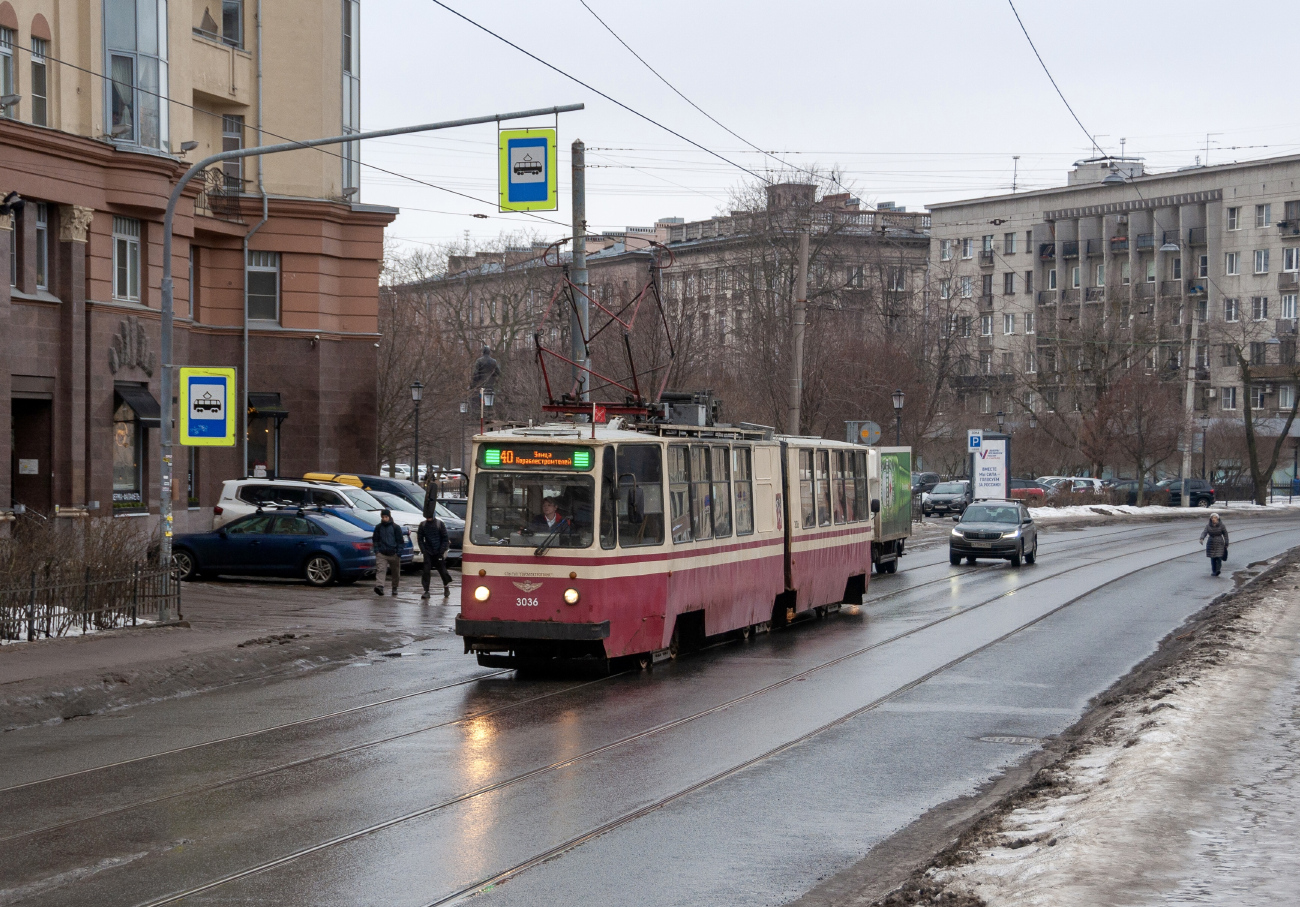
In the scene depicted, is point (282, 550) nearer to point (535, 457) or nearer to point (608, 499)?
point (535, 457)

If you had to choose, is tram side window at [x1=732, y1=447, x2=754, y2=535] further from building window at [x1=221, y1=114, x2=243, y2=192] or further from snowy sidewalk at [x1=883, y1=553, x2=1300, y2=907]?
building window at [x1=221, y1=114, x2=243, y2=192]

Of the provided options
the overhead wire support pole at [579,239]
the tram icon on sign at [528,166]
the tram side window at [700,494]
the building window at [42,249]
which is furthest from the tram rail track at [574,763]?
the building window at [42,249]

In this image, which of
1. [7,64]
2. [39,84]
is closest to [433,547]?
[7,64]

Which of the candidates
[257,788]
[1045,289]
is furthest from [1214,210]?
[257,788]

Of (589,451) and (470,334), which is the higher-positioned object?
(470,334)

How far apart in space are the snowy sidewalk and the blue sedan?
53.8 ft

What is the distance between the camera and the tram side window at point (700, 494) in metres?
16.9

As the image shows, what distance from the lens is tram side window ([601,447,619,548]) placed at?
15.3m

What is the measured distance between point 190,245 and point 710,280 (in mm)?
29193

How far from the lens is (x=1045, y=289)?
101 meters

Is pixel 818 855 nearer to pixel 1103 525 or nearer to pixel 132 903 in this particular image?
pixel 132 903

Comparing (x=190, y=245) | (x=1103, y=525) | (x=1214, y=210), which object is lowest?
(x=1103, y=525)

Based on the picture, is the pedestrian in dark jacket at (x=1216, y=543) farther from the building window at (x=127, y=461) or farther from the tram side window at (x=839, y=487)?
the building window at (x=127, y=461)

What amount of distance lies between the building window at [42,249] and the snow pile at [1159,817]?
25364mm
